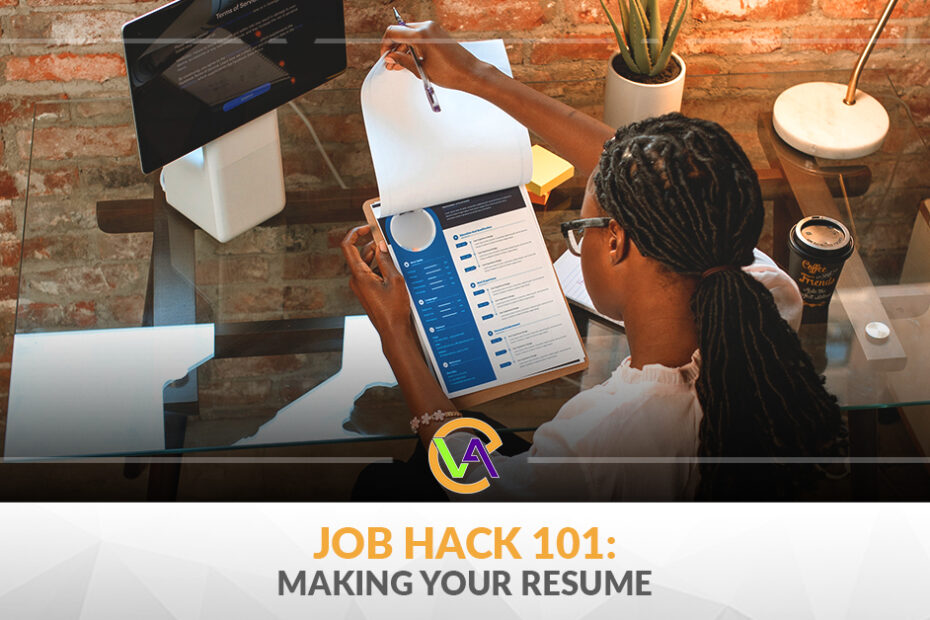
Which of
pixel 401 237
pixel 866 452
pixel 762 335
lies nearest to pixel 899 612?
pixel 866 452

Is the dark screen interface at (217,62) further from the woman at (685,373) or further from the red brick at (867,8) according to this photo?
the red brick at (867,8)

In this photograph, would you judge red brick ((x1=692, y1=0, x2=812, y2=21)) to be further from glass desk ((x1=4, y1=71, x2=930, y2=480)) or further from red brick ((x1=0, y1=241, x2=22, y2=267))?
red brick ((x1=0, y1=241, x2=22, y2=267))

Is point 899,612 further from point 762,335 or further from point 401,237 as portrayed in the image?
point 401,237

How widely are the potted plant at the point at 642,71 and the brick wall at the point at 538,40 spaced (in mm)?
104

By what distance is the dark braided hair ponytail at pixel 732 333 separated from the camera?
3.65 ft

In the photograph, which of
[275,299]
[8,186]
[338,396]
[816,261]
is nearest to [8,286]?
[8,186]

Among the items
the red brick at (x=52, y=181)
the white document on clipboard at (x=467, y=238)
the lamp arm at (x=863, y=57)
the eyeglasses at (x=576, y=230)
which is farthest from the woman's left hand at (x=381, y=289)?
the lamp arm at (x=863, y=57)

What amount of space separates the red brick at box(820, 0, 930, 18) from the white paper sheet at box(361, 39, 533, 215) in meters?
0.71

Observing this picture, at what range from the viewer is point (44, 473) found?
118 centimetres

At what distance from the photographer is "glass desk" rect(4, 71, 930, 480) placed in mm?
1182

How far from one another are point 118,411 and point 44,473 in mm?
116

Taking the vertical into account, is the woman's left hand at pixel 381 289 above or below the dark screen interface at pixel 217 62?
below

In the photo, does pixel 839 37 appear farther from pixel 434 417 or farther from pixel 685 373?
pixel 434 417

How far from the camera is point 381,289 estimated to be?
48.9 inches
